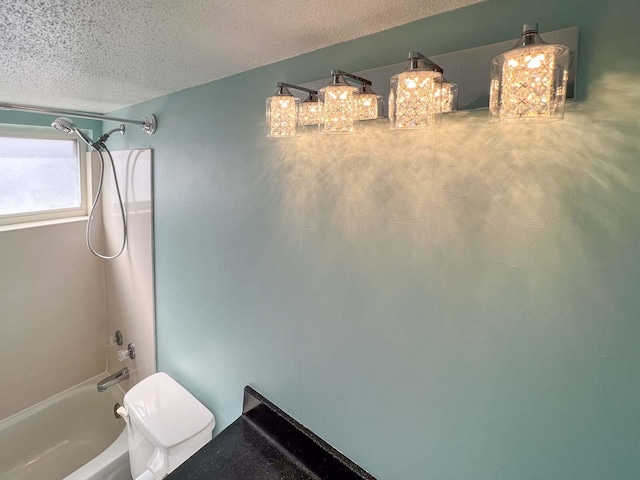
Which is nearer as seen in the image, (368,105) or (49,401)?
(368,105)

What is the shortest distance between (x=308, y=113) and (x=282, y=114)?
76 mm

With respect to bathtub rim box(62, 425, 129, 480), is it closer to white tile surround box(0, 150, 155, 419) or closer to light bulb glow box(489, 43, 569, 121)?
white tile surround box(0, 150, 155, 419)

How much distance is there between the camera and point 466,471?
3.05ft

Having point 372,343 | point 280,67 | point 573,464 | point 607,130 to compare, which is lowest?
point 573,464

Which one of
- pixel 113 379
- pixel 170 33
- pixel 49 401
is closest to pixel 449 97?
pixel 170 33

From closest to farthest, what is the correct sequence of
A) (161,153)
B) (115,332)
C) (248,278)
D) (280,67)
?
1. (280,67)
2. (248,278)
3. (161,153)
4. (115,332)

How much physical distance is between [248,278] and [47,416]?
6.69ft

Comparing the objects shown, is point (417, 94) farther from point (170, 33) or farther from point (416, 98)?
point (170, 33)

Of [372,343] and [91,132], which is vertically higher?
[91,132]

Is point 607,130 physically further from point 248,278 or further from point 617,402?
point 248,278

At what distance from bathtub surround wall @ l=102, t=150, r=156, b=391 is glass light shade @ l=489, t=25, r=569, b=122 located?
69.4 inches

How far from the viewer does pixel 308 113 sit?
1.03 meters

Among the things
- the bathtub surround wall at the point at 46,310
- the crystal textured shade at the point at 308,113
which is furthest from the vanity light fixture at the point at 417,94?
the bathtub surround wall at the point at 46,310

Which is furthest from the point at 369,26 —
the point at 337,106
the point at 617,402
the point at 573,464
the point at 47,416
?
the point at 47,416
